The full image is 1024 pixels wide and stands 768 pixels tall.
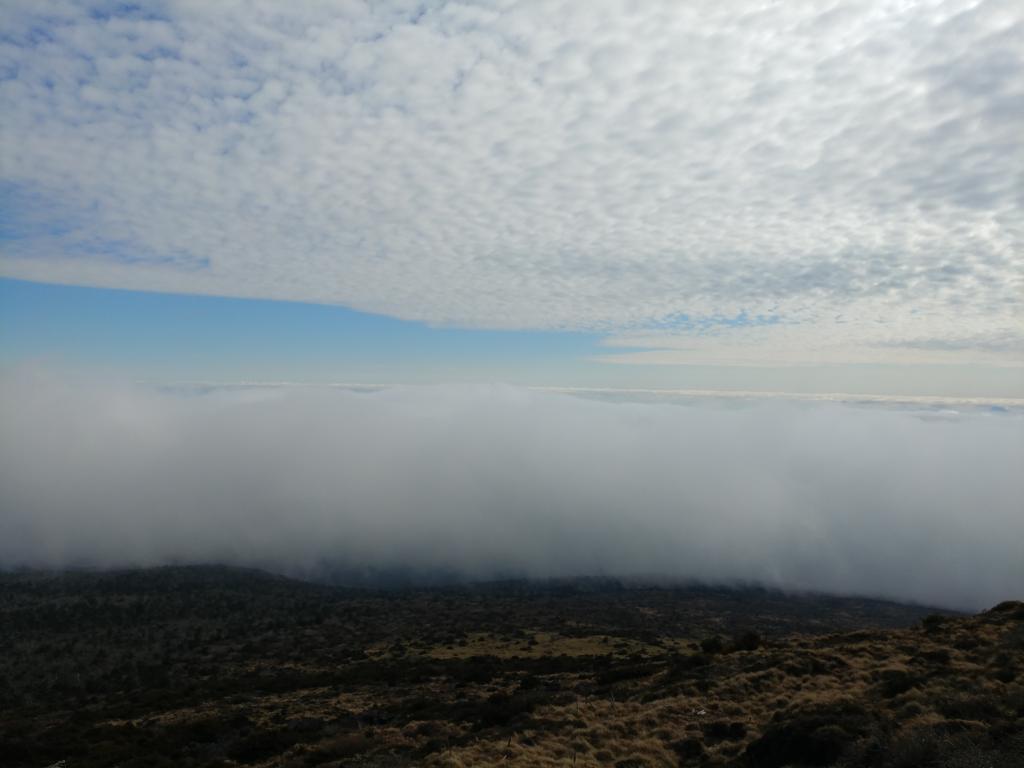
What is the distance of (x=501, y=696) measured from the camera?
105 feet

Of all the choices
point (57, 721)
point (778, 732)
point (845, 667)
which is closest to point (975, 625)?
point (845, 667)

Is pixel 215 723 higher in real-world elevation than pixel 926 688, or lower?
lower

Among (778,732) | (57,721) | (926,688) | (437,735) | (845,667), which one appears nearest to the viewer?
(778,732)

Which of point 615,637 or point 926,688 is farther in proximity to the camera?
point 615,637

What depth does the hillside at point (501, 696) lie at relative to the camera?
61.7ft

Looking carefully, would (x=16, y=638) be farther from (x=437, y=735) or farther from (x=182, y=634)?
(x=437, y=735)

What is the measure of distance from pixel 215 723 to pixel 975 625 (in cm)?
4482

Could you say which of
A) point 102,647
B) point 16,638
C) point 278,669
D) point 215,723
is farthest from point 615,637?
point 16,638

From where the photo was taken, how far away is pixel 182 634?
7925cm

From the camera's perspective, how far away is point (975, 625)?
3312 centimetres

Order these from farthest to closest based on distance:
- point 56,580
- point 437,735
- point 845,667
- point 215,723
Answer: point 56,580 < point 215,723 < point 845,667 < point 437,735

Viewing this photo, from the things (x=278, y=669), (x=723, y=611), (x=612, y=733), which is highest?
(x=612, y=733)

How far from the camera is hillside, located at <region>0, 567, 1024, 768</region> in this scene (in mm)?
18797

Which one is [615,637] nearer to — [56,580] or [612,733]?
[612,733]
